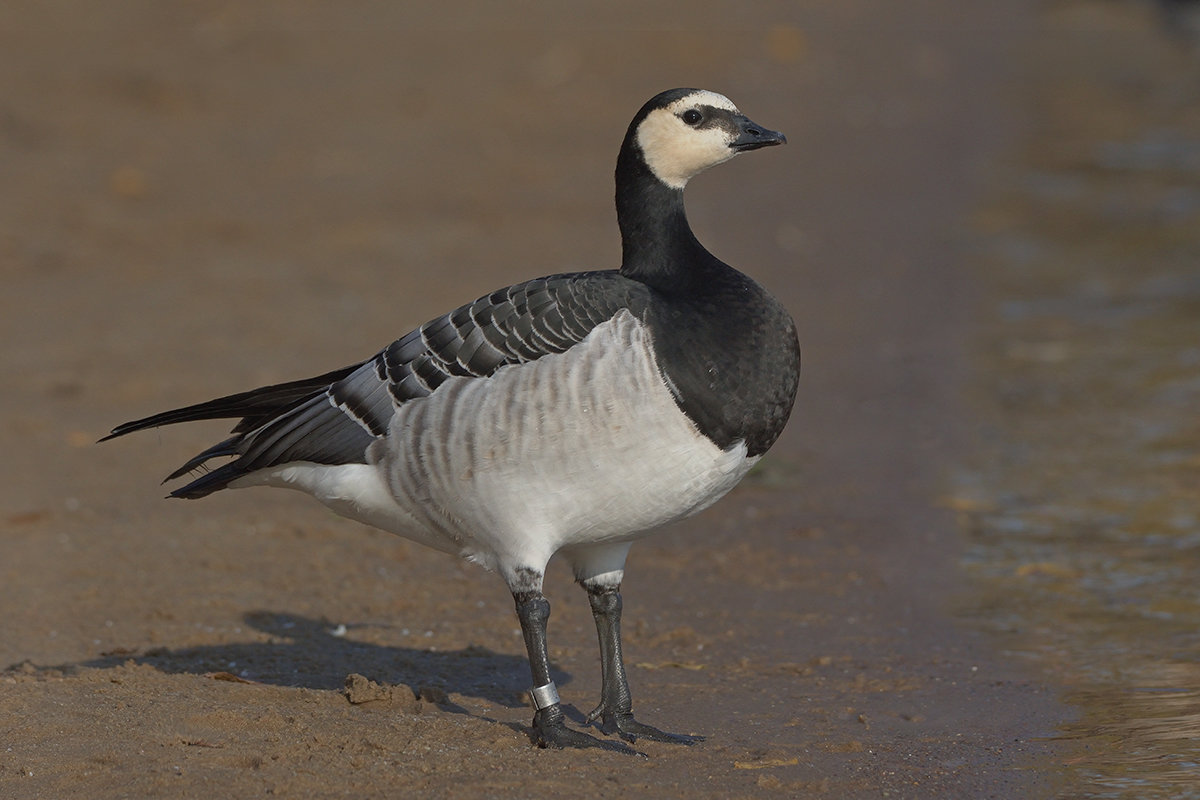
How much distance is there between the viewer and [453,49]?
70.3 ft

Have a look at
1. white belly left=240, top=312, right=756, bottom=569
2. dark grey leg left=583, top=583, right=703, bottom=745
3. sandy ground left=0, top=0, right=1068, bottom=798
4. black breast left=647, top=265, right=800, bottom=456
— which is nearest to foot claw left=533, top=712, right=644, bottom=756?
sandy ground left=0, top=0, right=1068, bottom=798

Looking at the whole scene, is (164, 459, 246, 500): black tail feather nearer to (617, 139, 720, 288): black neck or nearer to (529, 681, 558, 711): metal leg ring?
(529, 681, 558, 711): metal leg ring

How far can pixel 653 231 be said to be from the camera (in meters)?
6.11

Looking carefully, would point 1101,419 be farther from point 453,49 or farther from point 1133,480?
point 453,49

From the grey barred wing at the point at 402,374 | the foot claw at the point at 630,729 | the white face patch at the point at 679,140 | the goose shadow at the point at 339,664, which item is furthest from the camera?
the goose shadow at the point at 339,664

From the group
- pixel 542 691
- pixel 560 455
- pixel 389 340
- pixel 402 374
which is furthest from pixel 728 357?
pixel 389 340

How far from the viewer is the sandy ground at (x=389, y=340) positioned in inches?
226

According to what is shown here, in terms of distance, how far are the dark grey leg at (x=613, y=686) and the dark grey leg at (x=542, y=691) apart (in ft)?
0.79

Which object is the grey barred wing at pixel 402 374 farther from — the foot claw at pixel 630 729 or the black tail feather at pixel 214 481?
the foot claw at pixel 630 729

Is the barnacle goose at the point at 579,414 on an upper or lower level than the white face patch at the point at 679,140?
lower

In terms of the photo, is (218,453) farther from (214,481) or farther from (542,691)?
(542,691)

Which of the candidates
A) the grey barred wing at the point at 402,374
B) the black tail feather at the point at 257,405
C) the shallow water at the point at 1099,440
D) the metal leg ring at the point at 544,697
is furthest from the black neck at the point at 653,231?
the shallow water at the point at 1099,440

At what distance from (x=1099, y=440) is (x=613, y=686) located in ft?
17.3

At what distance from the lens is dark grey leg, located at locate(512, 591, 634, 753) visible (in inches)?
225
